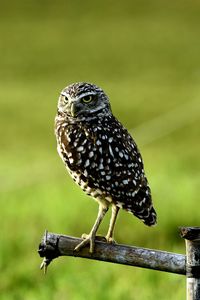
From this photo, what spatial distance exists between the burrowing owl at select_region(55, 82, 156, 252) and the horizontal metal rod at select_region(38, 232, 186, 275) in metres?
0.34

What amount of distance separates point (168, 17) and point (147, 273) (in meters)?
11.8

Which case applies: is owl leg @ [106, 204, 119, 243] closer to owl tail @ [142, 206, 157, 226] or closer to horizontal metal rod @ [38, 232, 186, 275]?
owl tail @ [142, 206, 157, 226]


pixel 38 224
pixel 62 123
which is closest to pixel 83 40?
pixel 38 224

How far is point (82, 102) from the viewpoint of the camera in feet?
9.95

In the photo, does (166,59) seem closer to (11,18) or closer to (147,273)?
(11,18)

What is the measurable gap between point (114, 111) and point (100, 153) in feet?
29.2

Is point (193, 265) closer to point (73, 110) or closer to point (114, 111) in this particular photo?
point (73, 110)

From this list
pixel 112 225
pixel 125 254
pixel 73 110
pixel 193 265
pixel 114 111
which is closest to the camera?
pixel 193 265

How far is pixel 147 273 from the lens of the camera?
4.95 meters

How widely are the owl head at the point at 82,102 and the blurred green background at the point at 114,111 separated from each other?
142 centimetres

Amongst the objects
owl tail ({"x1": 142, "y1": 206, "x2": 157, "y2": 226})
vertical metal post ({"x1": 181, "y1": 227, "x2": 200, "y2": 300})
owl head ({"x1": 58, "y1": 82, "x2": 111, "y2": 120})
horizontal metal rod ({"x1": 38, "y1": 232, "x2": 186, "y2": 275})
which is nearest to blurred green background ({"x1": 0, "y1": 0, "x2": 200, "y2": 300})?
owl tail ({"x1": 142, "y1": 206, "x2": 157, "y2": 226})

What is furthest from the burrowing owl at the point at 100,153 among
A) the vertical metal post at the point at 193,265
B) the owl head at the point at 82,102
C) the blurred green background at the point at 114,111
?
the blurred green background at the point at 114,111

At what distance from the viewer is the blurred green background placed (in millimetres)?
5156

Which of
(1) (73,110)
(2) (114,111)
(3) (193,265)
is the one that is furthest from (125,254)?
(2) (114,111)
